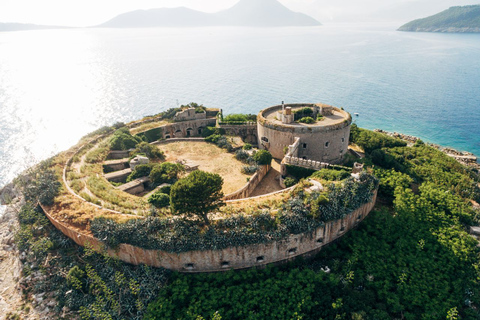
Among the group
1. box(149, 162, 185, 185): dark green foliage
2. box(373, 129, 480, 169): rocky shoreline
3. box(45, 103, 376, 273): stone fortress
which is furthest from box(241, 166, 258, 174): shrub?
box(373, 129, 480, 169): rocky shoreline

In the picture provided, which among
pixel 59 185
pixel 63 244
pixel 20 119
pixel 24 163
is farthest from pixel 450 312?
pixel 20 119

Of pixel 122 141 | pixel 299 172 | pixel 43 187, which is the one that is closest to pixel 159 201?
pixel 43 187

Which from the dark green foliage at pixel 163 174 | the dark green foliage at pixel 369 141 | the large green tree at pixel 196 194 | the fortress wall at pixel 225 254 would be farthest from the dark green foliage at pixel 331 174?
the dark green foliage at pixel 369 141

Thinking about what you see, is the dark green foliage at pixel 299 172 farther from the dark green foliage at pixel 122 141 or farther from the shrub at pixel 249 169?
the dark green foliage at pixel 122 141

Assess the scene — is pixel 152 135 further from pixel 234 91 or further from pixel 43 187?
pixel 234 91

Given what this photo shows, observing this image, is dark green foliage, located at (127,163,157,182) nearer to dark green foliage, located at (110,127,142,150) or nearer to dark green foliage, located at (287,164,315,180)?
dark green foliage, located at (110,127,142,150)
